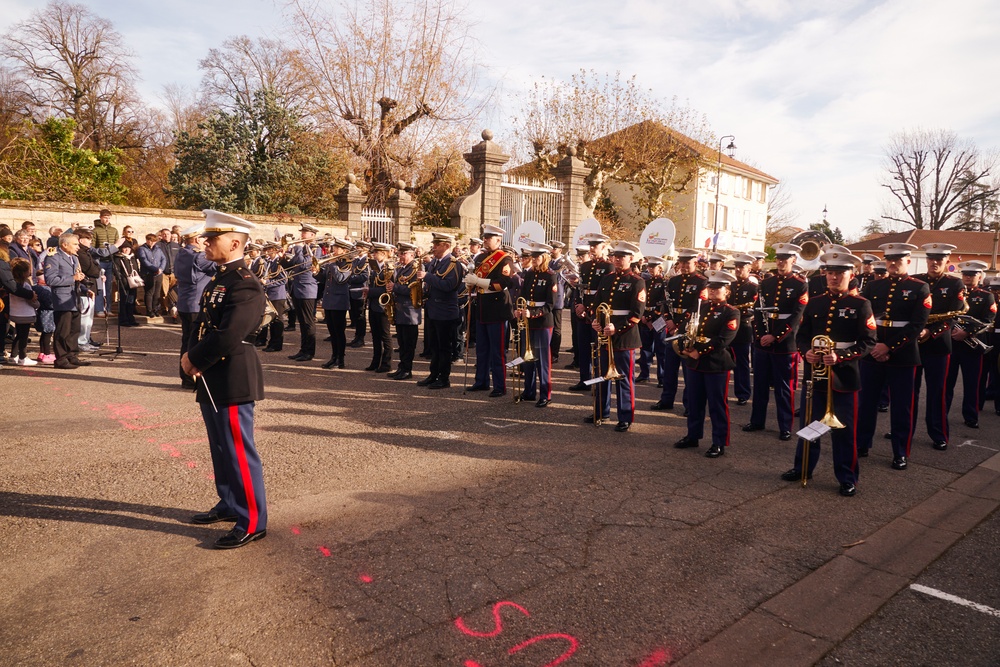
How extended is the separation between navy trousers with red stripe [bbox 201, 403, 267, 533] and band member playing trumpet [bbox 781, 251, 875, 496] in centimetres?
431

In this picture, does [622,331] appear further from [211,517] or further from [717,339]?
[211,517]

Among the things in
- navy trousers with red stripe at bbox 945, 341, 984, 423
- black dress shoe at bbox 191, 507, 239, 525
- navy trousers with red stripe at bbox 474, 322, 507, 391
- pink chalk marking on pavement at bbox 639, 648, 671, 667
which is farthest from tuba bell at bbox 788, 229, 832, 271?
black dress shoe at bbox 191, 507, 239, 525

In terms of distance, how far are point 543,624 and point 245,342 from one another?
8.56 ft

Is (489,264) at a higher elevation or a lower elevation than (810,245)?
lower

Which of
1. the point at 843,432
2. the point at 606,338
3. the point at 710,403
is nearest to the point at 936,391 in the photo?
the point at 843,432

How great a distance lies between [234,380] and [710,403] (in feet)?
14.6

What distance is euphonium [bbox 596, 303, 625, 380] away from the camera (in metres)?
7.70

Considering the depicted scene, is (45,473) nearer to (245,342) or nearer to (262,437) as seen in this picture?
(262,437)

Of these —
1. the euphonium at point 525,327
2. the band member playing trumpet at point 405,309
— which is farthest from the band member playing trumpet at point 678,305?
the band member playing trumpet at point 405,309

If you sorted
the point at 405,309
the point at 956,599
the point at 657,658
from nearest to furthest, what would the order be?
the point at 657,658 < the point at 956,599 < the point at 405,309

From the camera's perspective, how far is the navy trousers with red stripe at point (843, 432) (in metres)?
5.83

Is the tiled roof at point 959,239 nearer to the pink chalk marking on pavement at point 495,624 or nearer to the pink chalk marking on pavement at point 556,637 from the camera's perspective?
the pink chalk marking on pavement at point 495,624

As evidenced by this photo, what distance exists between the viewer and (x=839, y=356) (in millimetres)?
5879

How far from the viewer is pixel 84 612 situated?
3.67 metres
